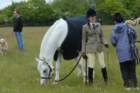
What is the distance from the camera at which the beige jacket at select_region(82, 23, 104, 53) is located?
426 inches

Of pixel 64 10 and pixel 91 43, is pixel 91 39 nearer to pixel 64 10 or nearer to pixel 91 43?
pixel 91 43

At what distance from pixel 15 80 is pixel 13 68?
2806mm

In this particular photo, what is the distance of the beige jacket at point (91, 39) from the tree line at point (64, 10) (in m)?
61.9

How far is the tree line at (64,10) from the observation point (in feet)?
254

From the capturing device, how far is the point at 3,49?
21500 millimetres

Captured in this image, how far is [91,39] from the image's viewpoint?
10.9m

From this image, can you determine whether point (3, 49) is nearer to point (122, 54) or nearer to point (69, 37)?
point (69, 37)

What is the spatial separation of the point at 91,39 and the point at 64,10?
268 feet

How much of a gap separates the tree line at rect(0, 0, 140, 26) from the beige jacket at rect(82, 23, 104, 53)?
61.9 metres

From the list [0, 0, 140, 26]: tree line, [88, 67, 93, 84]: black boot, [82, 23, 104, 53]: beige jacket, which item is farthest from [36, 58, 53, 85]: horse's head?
[0, 0, 140, 26]: tree line

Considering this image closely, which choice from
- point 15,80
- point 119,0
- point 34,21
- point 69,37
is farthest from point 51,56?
point 119,0

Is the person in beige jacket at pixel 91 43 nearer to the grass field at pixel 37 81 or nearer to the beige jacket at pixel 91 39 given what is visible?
the beige jacket at pixel 91 39

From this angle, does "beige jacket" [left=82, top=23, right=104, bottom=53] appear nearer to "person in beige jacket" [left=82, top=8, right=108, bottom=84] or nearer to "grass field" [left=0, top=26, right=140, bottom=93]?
"person in beige jacket" [left=82, top=8, right=108, bottom=84]

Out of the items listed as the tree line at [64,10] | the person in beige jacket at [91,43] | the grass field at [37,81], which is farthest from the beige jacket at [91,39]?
the tree line at [64,10]
